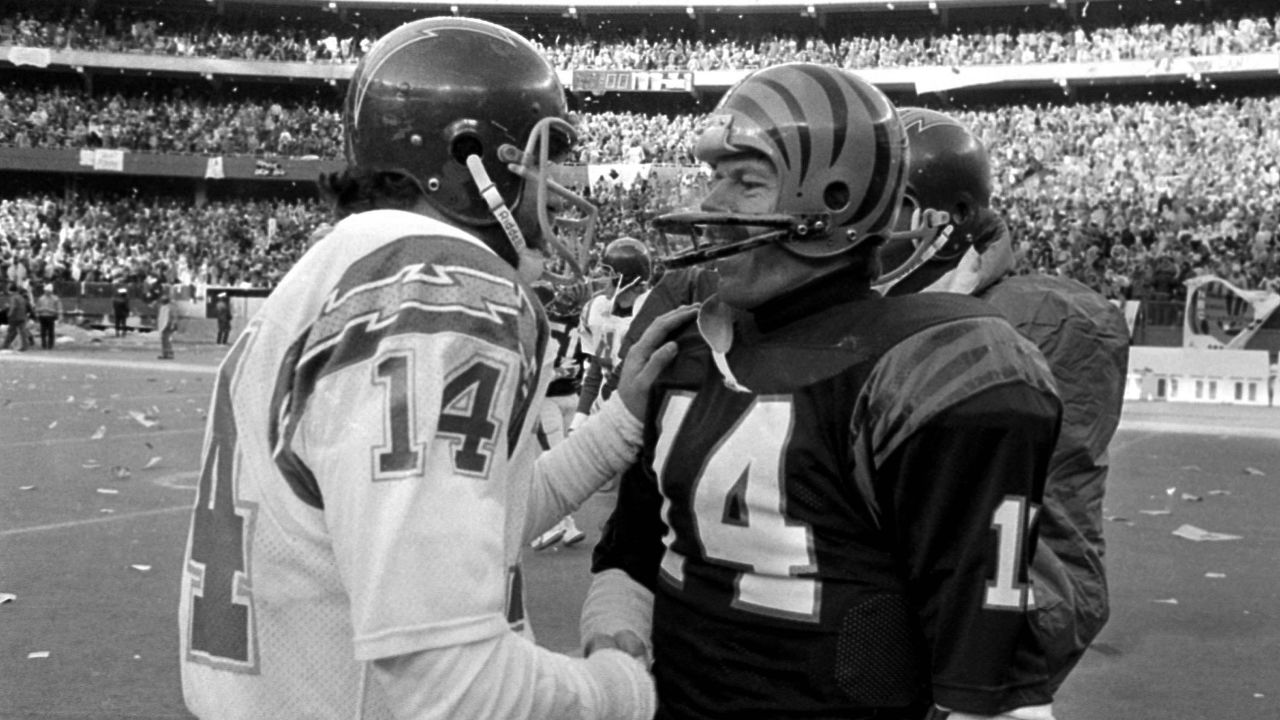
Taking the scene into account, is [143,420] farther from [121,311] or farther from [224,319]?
[121,311]

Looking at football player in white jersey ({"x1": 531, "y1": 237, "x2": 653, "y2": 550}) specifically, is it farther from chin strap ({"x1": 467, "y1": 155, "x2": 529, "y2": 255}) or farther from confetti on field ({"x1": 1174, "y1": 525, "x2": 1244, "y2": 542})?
chin strap ({"x1": 467, "y1": 155, "x2": 529, "y2": 255})

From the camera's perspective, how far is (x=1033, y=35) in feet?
132

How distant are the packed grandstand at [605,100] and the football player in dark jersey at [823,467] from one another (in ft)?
90.0

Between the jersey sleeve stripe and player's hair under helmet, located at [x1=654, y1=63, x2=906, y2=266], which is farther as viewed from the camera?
player's hair under helmet, located at [x1=654, y1=63, x2=906, y2=266]

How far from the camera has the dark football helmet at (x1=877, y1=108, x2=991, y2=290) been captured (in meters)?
3.79

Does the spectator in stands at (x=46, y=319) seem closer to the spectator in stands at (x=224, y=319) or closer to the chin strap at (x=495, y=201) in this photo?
the spectator in stands at (x=224, y=319)

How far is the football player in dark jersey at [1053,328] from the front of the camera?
3121 mm

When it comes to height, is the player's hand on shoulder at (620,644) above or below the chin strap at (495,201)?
below

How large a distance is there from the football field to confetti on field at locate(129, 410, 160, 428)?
0.21 ft

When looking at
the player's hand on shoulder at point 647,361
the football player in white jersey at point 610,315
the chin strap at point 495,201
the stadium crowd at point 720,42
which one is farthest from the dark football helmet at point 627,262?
the stadium crowd at point 720,42

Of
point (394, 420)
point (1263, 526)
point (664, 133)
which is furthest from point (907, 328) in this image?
point (664, 133)

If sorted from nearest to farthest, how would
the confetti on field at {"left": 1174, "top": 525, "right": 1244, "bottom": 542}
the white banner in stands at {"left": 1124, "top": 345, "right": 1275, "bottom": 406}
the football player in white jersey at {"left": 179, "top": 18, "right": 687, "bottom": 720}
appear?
the football player in white jersey at {"left": 179, "top": 18, "right": 687, "bottom": 720}
the confetti on field at {"left": 1174, "top": 525, "right": 1244, "bottom": 542}
the white banner in stands at {"left": 1124, "top": 345, "right": 1275, "bottom": 406}

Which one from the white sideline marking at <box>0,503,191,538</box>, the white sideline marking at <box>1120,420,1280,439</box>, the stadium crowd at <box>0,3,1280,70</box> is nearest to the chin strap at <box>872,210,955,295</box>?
the white sideline marking at <box>0,503,191,538</box>

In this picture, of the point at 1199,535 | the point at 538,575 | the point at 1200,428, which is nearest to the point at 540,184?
the point at 538,575
